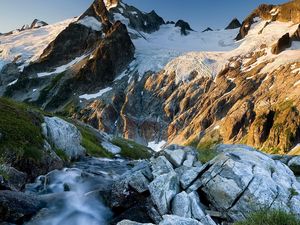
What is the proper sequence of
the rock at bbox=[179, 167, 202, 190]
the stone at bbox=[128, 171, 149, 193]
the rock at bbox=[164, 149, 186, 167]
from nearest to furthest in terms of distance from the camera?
the rock at bbox=[179, 167, 202, 190] → the stone at bbox=[128, 171, 149, 193] → the rock at bbox=[164, 149, 186, 167]

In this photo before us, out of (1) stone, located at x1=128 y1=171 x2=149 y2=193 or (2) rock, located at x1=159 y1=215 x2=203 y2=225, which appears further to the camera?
(1) stone, located at x1=128 y1=171 x2=149 y2=193

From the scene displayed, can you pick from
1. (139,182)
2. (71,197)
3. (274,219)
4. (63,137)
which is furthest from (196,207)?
(63,137)

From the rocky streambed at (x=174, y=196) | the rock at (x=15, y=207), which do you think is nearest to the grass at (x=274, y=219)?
the rocky streambed at (x=174, y=196)

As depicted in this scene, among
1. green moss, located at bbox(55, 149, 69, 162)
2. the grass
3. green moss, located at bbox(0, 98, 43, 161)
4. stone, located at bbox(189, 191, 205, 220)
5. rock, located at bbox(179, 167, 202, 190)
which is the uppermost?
the grass

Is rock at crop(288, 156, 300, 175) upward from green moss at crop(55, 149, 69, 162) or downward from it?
upward

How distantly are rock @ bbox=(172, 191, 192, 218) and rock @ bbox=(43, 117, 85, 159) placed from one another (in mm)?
19991

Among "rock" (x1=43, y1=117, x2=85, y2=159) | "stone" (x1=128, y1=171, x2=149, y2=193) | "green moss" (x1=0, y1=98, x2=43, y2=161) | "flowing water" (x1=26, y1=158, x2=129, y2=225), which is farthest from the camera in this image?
"rock" (x1=43, y1=117, x2=85, y2=159)

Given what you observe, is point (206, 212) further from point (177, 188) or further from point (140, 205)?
point (140, 205)

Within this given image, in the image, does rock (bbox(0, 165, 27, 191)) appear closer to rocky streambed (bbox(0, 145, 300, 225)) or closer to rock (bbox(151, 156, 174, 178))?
rocky streambed (bbox(0, 145, 300, 225))

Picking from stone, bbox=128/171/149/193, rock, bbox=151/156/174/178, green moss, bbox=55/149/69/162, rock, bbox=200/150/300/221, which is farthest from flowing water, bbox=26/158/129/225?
rock, bbox=200/150/300/221

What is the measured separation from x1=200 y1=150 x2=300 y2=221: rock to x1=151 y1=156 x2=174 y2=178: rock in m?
2.71

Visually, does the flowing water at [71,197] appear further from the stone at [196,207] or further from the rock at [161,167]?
the stone at [196,207]

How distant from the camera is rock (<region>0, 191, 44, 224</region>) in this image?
21.5 meters

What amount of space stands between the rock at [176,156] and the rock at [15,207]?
10.1 metres
